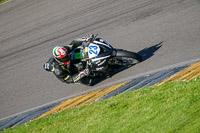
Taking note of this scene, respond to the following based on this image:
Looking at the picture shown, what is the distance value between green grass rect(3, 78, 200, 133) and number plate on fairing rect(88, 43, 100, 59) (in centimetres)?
177

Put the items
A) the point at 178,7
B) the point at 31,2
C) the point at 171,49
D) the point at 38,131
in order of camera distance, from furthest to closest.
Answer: the point at 31,2 < the point at 178,7 < the point at 171,49 < the point at 38,131

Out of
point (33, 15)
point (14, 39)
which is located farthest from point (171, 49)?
point (33, 15)

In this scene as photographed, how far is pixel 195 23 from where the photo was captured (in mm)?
11773

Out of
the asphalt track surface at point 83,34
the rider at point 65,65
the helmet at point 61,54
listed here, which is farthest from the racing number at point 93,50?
the asphalt track surface at point 83,34

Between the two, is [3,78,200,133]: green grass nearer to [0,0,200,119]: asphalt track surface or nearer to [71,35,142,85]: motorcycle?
[71,35,142,85]: motorcycle

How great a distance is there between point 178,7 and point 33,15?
8.34m

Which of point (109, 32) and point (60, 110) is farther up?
point (109, 32)

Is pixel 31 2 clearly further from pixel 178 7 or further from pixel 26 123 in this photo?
pixel 26 123

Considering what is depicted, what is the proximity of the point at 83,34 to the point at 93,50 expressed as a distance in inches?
165

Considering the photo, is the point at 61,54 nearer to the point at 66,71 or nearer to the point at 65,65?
the point at 65,65

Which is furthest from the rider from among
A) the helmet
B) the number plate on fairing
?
the number plate on fairing

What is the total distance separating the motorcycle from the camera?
10586mm

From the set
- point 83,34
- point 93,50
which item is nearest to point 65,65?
point 93,50

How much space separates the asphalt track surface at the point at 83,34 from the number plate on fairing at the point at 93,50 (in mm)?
857
